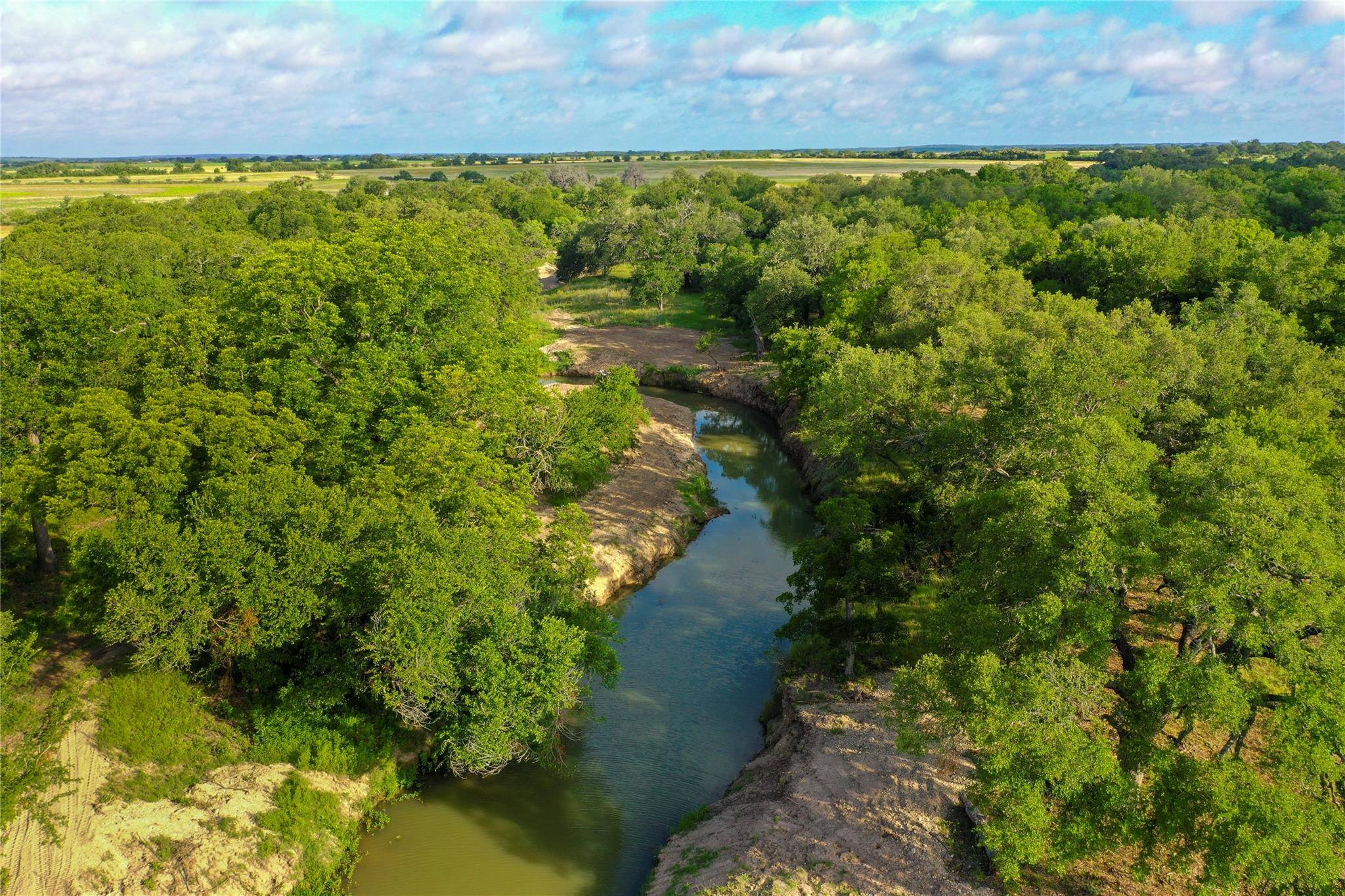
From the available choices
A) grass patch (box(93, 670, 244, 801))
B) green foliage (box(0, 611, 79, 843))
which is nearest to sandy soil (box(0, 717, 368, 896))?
green foliage (box(0, 611, 79, 843))

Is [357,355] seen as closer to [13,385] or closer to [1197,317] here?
[13,385]

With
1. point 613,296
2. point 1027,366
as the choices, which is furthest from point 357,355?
point 613,296

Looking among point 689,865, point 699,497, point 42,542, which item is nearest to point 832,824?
point 689,865

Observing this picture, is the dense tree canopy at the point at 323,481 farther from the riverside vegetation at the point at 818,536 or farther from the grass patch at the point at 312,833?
the grass patch at the point at 312,833

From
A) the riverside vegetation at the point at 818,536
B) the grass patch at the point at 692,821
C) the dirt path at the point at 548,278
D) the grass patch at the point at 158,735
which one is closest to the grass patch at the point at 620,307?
the dirt path at the point at 548,278

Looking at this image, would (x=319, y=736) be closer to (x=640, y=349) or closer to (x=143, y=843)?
(x=143, y=843)

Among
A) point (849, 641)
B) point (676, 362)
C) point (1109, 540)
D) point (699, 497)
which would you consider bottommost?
point (699, 497)
